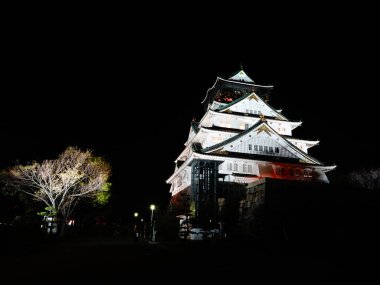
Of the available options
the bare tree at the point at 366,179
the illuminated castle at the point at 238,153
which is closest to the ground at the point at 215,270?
the illuminated castle at the point at 238,153

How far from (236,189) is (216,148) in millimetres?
7809

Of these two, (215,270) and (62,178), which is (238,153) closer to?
(62,178)

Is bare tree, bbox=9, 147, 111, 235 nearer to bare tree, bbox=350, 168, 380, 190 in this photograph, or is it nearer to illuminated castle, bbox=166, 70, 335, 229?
illuminated castle, bbox=166, 70, 335, 229

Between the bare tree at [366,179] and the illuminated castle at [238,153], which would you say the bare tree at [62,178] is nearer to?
the illuminated castle at [238,153]

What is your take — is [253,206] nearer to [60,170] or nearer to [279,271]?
[279,271]

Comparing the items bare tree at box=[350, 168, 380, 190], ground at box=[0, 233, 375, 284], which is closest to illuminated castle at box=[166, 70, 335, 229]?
bare tree at box=[350, 168, 380, 190]

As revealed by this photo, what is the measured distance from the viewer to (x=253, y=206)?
19125mm

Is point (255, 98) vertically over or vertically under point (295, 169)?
over

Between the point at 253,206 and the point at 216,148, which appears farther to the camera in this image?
the point at 216,148

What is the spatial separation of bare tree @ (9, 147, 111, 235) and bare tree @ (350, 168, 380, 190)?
3330 cm

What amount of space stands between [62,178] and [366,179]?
38.5 metres

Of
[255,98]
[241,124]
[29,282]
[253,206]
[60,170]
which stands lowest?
[29,282]

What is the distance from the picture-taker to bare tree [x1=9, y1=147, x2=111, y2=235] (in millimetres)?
31156

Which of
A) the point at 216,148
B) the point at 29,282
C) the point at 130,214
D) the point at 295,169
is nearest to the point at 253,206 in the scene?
the point at 29,282
